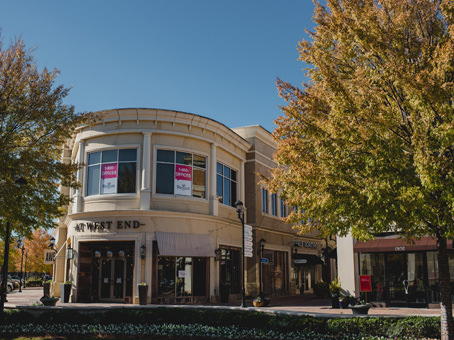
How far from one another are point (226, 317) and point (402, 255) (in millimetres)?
11056

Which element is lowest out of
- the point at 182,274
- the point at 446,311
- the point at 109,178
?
the point at 446,311

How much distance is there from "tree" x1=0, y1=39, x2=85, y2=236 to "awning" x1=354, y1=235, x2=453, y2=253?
1384 centimetres

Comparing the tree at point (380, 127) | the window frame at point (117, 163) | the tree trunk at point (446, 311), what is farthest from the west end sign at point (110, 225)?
the tree trunk at point (446, 311)

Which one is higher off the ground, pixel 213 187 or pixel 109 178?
pixel 109 178

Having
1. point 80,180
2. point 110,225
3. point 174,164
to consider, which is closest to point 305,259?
point 174,164

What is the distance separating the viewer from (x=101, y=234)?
2417 centimetres

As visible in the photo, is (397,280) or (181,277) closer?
(397,280)

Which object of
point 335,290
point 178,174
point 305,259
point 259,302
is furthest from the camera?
point 305,259

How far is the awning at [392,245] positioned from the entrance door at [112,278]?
12.4 meters

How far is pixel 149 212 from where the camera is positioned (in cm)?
2406

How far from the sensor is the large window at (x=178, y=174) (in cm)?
2528

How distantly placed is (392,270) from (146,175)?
1342 cm

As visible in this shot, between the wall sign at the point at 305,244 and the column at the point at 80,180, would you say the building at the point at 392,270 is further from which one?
the wall sign at the point at 305,244

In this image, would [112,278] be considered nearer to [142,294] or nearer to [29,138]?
[142,294]
